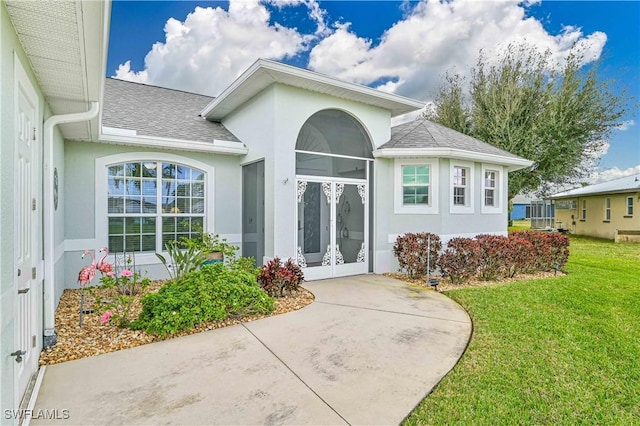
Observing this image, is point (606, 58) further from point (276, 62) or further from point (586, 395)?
point (586, 395)

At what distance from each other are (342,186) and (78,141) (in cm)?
640

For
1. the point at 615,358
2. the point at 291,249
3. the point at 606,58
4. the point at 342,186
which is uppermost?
the point at 606,58

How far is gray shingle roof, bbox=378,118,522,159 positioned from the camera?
9414 millimetres

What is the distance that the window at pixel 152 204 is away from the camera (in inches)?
306

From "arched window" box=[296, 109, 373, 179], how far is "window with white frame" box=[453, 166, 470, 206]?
279cm

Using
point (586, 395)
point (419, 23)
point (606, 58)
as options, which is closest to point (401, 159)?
point (419, 23)

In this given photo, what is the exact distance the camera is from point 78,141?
24.2ft

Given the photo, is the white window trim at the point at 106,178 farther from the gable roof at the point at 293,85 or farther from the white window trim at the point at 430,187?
the white window trim at the point at 430,187

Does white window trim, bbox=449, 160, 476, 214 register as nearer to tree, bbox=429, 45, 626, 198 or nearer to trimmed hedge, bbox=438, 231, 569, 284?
trimmed hedge, bbox=438, 231, 569, 284

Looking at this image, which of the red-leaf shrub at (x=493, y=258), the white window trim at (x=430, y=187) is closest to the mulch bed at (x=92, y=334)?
the white window trim at (x=430, y=187)

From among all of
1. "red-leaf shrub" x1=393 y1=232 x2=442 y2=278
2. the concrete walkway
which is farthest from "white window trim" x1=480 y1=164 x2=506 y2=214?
the concrete walkway

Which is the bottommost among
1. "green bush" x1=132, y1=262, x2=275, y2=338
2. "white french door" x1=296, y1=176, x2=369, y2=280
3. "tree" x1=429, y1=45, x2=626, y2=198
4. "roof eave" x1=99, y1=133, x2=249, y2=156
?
"green bush" x1=132, y1=262, x2=275, y2=338

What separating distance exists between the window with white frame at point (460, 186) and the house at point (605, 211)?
16011mm

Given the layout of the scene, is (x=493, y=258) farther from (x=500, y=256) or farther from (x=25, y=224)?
(x=25, y=224)
